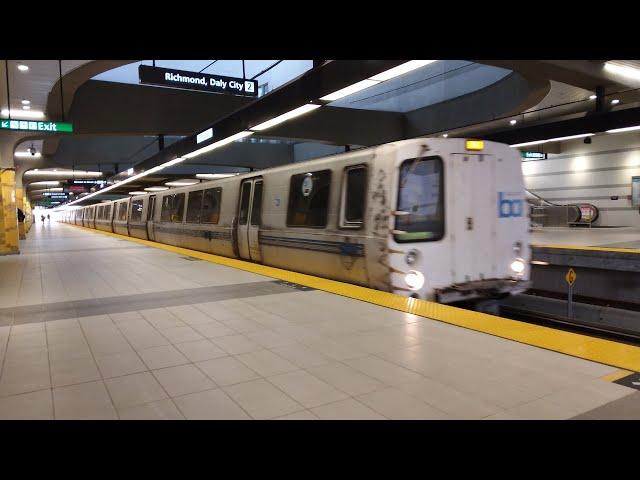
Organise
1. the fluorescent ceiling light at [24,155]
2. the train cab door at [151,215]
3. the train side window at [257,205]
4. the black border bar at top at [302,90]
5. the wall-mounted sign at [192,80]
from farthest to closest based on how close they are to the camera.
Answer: the fluorescent ceiling light at [24,155] → the train cab door at [151,215] → the train side window at [257,205] → the wall-mounted sign at [192,80] → the black border bar at top at [302,90]

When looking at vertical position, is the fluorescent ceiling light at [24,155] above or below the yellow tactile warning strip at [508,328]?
above

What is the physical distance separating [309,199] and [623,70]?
7330mm

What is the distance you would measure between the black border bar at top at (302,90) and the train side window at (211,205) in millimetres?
1481

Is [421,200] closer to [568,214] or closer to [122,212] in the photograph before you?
[568,214]

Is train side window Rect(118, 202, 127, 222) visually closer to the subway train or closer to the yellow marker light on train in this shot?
the subway train

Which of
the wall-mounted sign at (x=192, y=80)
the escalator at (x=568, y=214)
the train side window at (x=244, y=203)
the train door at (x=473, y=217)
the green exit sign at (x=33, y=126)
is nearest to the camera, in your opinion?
the train door at (x=473, y=217)

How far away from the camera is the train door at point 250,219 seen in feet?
31.7

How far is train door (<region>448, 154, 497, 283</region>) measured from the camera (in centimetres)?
590

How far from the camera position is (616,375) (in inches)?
125

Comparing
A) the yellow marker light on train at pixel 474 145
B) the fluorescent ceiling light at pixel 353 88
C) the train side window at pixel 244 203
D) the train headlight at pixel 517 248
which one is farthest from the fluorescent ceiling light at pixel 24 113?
the train headlight at pixel 517 248

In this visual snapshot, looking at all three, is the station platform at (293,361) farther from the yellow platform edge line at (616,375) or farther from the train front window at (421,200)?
the train front window at (421,200)

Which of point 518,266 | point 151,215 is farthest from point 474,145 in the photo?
point 151,215
